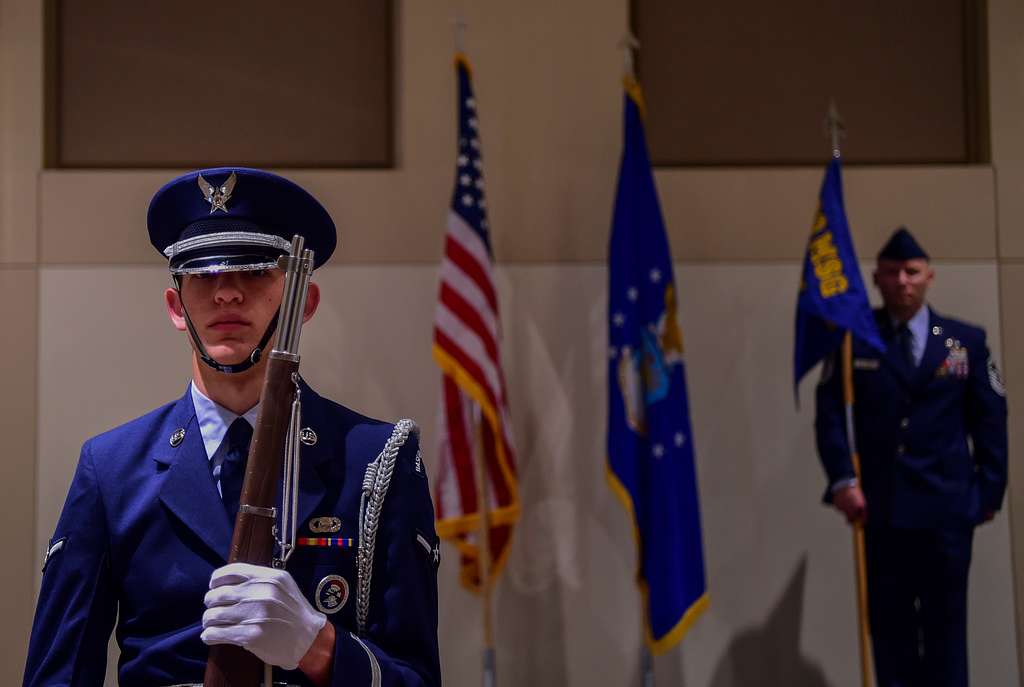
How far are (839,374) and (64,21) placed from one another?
3160mm

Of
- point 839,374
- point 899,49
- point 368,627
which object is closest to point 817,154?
point 899,49

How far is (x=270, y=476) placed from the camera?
4.60 ft

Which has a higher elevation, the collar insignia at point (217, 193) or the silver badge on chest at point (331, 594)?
the collar insignia at point (217, 193)

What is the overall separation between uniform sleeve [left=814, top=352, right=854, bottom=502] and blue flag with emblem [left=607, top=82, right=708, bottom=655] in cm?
44

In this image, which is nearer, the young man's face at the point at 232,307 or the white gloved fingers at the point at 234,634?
the white gloved fingers at the point at 234,634

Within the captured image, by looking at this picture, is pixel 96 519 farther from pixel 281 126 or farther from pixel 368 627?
pixel 281 126

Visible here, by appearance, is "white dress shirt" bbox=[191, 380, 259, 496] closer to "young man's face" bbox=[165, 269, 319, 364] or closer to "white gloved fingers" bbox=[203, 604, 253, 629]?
"young man's face" bbox=[165, 269, 319, 364]

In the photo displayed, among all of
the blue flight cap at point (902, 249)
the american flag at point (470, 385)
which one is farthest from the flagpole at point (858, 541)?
the american flag at point (470, 385)

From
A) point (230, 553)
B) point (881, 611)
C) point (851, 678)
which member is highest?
point (230, 553)

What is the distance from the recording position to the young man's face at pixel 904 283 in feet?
12.6

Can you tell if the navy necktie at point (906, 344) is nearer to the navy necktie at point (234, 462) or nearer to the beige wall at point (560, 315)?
the beige wall at point (560, 315)

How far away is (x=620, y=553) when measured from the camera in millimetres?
4207

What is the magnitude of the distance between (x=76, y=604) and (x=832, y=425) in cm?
286

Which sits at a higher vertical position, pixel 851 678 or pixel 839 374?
pixel 839 374
